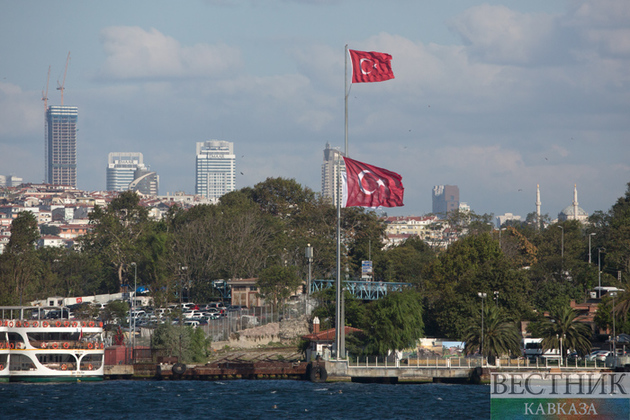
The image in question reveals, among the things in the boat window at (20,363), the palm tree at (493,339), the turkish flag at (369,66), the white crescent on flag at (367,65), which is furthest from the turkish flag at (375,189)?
the boat window at (20,363)

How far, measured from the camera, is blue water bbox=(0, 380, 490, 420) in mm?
54906

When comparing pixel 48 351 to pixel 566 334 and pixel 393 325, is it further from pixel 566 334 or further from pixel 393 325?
pixel 566 334

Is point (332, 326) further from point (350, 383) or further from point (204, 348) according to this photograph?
point (350, 383)

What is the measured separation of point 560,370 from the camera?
6638 centimetres

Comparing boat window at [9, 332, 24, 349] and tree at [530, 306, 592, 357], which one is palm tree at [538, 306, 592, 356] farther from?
boat window at [9, 332, 24, 349]

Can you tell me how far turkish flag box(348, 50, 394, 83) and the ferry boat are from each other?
97.7ft

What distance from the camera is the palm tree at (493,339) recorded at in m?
71.1

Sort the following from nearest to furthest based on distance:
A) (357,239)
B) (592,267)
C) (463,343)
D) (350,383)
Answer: (350,383) → (463,343) → (592,267) → (357,239)

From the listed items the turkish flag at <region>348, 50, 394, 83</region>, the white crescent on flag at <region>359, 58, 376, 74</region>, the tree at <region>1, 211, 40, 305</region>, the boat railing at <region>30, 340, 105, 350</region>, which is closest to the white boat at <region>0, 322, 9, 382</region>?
the boat railing at <region>30, 340, 105, 350</region>

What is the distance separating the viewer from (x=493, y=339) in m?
71.3

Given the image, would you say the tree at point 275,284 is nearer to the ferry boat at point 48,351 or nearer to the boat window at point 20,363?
the ferry boat at point 48,351

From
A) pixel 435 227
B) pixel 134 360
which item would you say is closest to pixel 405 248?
pixel 435 227

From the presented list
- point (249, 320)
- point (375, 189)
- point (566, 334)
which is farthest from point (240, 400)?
point (249, 320)

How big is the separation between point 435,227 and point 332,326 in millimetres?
99042
